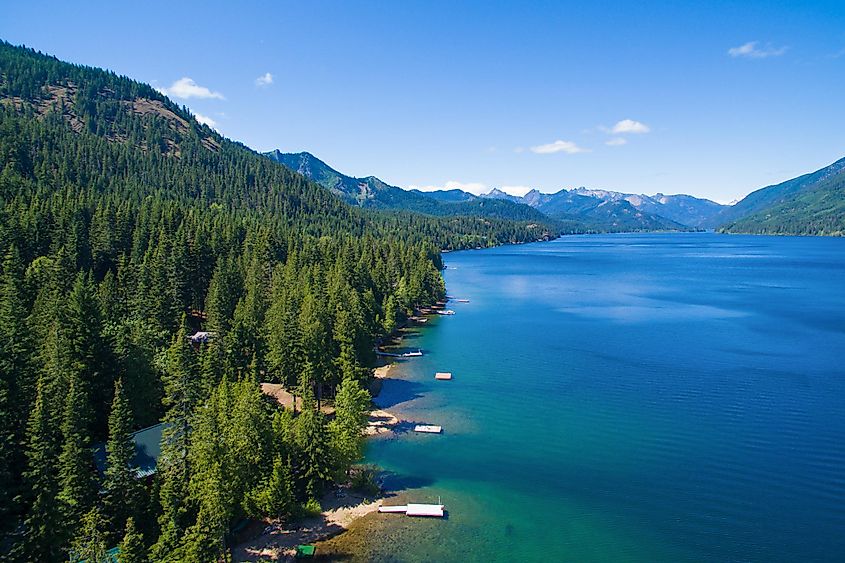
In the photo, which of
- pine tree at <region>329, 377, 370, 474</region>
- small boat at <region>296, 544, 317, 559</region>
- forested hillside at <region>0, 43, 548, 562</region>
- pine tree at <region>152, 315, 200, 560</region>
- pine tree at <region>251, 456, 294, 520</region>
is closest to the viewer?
pine tree at <region>152, 315, 200, 560</region>

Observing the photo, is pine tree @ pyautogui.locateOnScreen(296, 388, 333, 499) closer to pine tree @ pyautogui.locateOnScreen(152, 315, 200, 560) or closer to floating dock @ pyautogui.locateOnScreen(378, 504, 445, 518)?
floating dock @ pyautogui.locateOnScreen(378, 504, 445, 518)

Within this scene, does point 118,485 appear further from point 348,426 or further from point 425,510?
point 425,510

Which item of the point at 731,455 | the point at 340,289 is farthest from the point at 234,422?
the point at 731,455

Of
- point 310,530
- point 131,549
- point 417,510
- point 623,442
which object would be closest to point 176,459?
point 131,549

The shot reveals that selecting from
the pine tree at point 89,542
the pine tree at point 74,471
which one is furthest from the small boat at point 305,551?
the pine tree at point 74,471

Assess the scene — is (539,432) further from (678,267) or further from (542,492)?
(678,267)

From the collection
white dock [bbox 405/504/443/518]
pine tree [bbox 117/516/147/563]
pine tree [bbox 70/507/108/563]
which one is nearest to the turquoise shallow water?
white dock [bbox 405/504/443/518]
